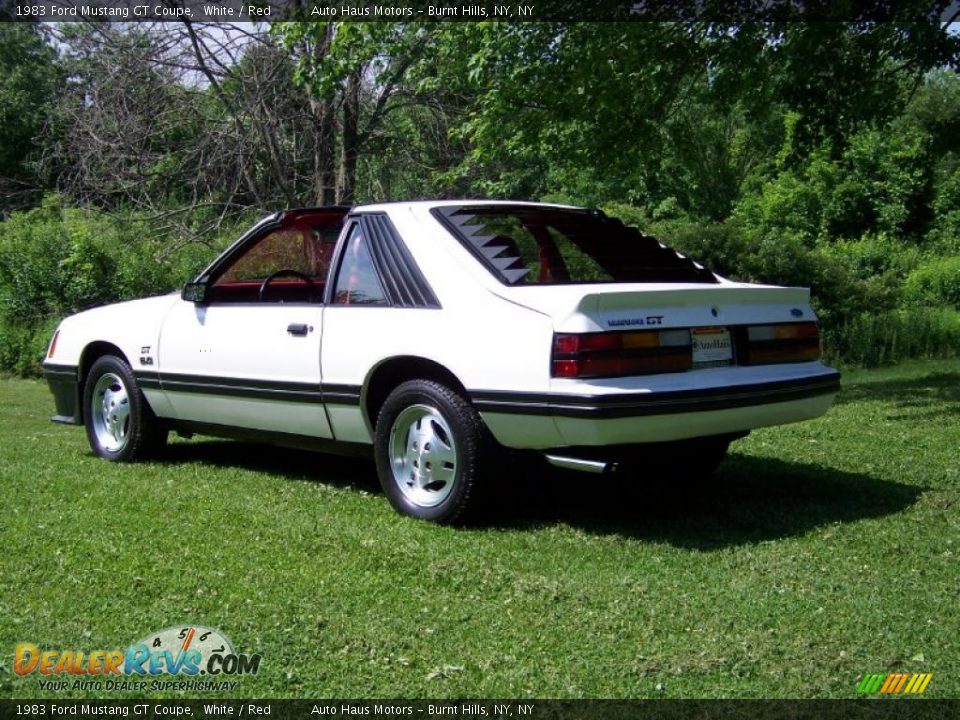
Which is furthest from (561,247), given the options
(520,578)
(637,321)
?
(520,578)

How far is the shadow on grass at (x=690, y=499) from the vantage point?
566 cm

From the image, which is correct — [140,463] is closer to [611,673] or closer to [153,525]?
[153,525]

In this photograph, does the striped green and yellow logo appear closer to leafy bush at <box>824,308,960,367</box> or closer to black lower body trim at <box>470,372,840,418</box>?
black lower body trim at <box>470,372,840,418</box>

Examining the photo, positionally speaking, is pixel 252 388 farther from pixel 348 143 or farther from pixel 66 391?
pixel 348 143

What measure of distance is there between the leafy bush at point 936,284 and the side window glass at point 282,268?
1858 centimetres

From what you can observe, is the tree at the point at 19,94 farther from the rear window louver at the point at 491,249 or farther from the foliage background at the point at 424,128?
the rear window louver at the point at 491,249

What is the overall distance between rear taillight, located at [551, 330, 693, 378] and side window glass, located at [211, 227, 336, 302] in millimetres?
2014

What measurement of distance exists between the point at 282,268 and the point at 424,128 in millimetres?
11608

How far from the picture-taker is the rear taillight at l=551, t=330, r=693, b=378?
511cm

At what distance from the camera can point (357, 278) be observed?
20.7 feet

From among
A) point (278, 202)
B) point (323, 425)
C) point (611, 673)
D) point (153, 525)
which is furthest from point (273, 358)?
point (278, 202)

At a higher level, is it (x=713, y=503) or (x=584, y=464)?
(x=584, y=464)

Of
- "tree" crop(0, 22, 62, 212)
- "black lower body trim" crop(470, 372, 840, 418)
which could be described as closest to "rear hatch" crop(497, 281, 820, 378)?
"black lower body trim" crop(470, 372, 840, 418)
